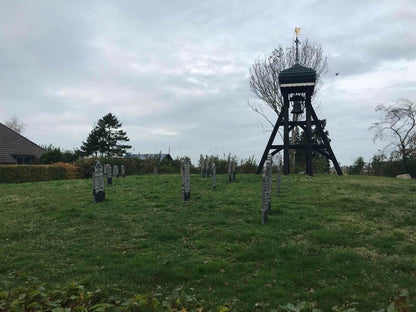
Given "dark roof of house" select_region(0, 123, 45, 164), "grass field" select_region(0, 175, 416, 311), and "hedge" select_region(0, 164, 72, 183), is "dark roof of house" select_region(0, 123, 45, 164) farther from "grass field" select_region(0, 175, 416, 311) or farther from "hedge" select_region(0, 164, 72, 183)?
"grass field" select_region(0, 175, 416, 311)

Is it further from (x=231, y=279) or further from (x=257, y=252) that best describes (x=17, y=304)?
(x=257, y=252)

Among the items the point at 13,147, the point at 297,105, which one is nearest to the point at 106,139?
the point at 13,147

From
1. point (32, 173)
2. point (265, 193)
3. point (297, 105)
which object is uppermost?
point (297, 105)

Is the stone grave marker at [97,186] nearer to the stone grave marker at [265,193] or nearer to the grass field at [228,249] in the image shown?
the grass field at [228,249]

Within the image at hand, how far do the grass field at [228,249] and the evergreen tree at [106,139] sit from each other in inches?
1583

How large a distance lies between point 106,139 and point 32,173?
987 inches

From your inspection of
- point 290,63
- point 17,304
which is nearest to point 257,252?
point 17,304

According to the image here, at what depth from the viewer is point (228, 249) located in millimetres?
6695

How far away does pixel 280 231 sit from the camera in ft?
25.4

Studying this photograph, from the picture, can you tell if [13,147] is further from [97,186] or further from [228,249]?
[228,249]

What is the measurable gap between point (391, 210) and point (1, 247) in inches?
392

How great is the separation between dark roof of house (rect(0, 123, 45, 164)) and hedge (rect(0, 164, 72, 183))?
8.44 meters

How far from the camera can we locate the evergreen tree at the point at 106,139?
50.5 m

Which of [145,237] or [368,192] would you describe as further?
[368,192]
